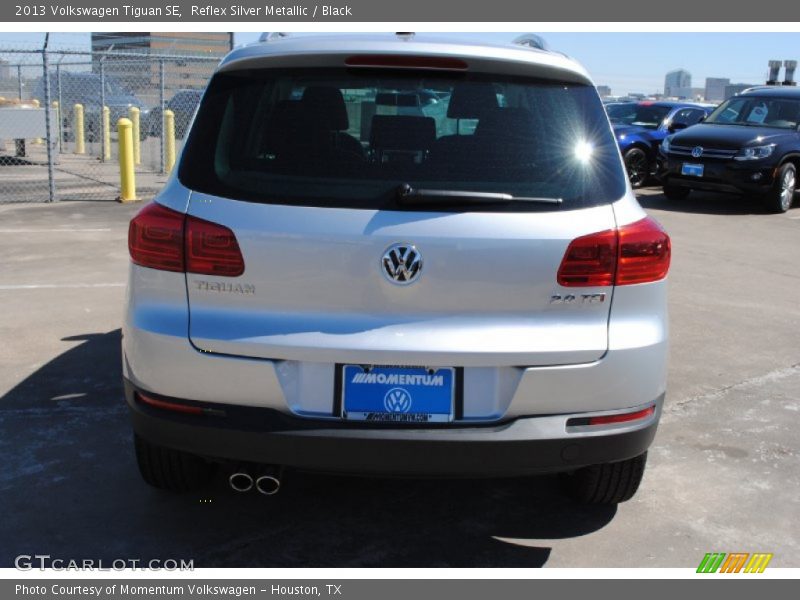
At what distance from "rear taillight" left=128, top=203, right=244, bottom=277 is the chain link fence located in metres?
10.2

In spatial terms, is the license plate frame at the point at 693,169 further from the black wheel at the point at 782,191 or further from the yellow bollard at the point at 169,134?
the yellow bollard at the point at 169,134

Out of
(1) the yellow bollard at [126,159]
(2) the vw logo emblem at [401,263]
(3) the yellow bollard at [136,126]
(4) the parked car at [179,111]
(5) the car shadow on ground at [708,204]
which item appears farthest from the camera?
(4) the parked car at [179,111]

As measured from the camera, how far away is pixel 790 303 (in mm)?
8055

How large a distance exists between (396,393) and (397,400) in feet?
0.08

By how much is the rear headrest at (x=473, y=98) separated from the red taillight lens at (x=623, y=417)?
3.72ft

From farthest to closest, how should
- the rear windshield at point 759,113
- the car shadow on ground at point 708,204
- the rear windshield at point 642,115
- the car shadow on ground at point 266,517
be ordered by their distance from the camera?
the rear windshield at point 642,115, the rear windshield at point 759,113, the car shadow on ground at point 708,204, the car shadow on ground at point 266,517

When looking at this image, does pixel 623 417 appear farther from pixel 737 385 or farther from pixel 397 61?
pixel 737 385

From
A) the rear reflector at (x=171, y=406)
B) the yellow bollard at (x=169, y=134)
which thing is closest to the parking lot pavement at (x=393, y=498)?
the rear reflector at (x=171, y=406)

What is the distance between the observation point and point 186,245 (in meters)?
3.11

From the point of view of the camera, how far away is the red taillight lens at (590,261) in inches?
122

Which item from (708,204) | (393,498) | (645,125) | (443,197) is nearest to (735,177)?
(708,204)

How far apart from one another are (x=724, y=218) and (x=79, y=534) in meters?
11.8

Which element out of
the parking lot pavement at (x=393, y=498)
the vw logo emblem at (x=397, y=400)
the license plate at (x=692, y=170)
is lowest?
the parking lot pavement at (x=393, y=498)

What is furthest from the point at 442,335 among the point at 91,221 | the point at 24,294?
the point at 91,221
